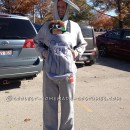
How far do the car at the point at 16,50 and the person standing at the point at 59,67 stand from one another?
274 cm

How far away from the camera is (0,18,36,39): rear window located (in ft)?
21.7


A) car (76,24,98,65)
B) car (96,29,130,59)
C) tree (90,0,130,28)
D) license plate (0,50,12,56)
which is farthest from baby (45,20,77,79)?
tree (90,0,130,28)

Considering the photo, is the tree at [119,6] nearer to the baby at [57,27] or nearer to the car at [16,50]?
the car at [16,50]

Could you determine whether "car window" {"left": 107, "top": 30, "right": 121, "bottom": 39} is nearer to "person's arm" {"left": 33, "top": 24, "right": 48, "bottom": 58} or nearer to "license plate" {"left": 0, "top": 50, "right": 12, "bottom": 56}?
"license plate" {"left": 0, "top": 50, "right": 12, "bottom": 56}

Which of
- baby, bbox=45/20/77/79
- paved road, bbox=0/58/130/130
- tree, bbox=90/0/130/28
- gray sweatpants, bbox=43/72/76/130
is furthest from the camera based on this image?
tree, bbox=90/0/130/28

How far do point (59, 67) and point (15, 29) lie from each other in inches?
139

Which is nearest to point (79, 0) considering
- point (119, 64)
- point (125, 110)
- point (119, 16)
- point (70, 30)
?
point (119, 16)

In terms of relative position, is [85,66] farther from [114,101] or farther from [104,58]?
[114,101]

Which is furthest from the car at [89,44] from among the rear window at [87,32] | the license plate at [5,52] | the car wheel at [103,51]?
the license plate at [5,52]

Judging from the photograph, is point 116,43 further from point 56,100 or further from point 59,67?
point 59,67

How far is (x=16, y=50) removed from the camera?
6535 millimetres

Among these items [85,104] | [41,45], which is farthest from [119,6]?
[41,45]

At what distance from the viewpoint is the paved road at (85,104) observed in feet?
15.6

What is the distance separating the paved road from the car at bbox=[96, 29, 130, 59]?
11.4 ft
